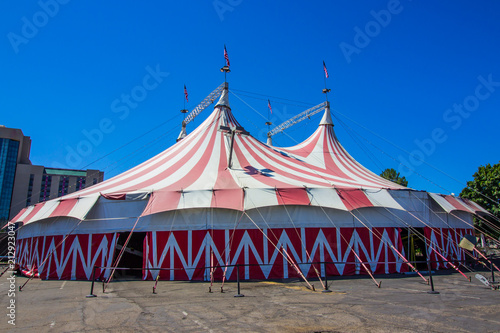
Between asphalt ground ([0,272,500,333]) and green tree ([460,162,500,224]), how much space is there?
13.1 metres

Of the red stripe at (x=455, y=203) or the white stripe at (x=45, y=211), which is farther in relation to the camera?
the red stripe at (x=455, y=203)

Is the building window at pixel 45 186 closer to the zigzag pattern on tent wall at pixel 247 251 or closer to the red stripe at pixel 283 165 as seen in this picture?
the red stripe at pixel 283 165

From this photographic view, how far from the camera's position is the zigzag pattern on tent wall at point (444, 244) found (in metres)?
10.2

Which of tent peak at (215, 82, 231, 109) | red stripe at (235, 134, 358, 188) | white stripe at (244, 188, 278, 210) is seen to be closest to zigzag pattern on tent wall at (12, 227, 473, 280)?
white stripe at (244, 188, 278, 210)

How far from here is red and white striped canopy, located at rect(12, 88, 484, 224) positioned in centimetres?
850

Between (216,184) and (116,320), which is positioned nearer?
(116,320)

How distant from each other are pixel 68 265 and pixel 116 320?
20.0 feet

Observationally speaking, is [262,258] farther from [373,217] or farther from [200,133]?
[200,133]

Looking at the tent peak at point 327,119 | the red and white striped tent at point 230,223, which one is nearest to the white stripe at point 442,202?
the red and white striped tent at point 230,223

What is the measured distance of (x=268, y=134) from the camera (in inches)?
1059

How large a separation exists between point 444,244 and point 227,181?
7625 mm

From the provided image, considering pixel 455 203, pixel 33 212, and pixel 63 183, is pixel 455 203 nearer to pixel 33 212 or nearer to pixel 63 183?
pixel 33 212

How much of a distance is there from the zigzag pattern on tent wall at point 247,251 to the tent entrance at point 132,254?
134 cm

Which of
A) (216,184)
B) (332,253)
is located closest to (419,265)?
(332,253)
